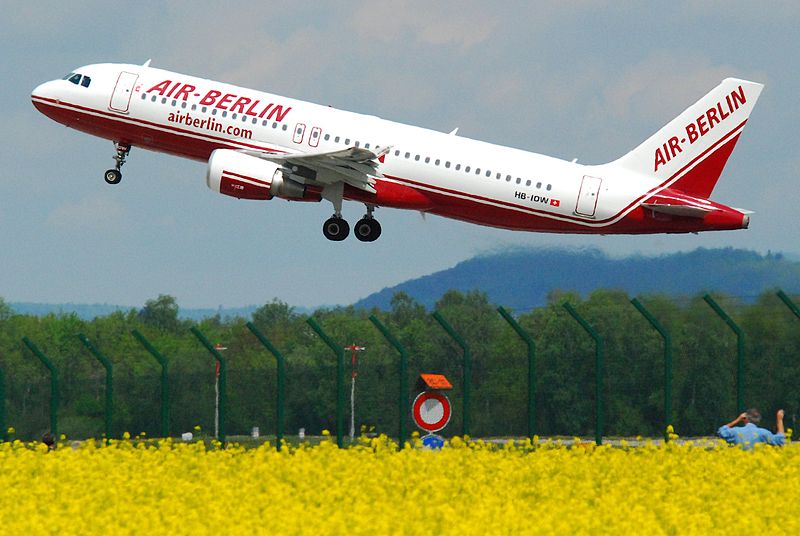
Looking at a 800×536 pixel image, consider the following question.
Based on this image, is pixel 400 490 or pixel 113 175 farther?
pixel 113 175

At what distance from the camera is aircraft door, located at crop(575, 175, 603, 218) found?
159ft

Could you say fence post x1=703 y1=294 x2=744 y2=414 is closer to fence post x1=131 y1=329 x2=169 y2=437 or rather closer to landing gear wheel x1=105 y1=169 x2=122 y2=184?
fence post x1=131 y1=329 x2=169 y2=437

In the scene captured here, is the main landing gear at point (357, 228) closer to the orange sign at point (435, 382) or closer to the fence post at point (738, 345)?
the orange sign at point (435, 382)

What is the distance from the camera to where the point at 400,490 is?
816 inches

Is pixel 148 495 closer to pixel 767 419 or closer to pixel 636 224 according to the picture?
pixel 767 419

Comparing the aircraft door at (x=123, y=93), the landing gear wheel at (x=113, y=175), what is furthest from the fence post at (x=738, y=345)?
the landing gear wheel at (x=113, y=175)

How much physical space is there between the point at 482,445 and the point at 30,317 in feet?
270

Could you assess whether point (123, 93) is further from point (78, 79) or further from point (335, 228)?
point (335, 228)

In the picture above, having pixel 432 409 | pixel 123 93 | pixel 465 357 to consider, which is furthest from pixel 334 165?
pixel 465 357

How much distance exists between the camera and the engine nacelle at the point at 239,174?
47000 mm

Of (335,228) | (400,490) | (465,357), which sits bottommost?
(400,490)

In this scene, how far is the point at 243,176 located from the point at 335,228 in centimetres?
470

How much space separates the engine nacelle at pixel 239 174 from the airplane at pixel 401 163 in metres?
0.03

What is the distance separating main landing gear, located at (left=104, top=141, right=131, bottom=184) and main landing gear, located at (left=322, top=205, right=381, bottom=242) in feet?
23.8
